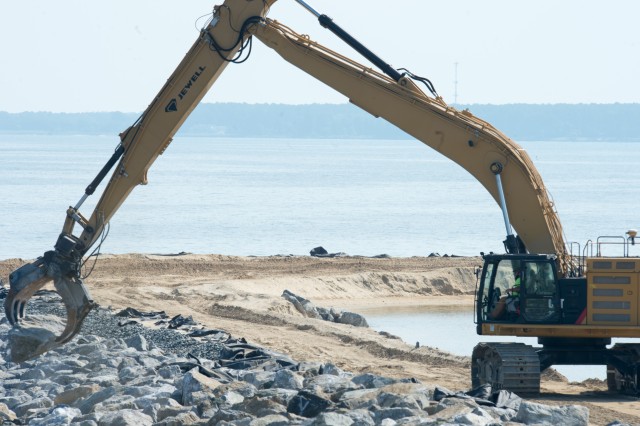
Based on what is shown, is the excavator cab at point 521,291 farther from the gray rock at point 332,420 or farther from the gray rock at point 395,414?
the gray rock at point 332,420

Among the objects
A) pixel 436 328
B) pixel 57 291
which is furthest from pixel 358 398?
pixel 436 328

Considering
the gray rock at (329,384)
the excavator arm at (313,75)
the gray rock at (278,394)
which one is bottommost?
the gray rock at (278,394)

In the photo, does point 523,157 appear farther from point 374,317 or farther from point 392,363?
point 374,317

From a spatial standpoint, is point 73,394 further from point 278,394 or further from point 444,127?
point 444,127

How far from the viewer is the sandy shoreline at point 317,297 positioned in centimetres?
1988

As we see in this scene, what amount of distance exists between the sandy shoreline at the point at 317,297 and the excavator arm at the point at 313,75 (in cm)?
296

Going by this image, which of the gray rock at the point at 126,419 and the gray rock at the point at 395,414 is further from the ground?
the gray rock at the point at 395,414

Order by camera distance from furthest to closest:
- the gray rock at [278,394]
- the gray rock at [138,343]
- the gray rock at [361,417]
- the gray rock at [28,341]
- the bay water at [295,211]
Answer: the bay water at [295,211] < the gray rock at [138,343] < the gray rock at [28,341] < the gray rock at [278,394] < the gray rock at [361,417]

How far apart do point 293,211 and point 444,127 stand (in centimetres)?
5426

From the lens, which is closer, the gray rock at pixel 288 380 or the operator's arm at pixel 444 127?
the gray rock at pixel 288 380

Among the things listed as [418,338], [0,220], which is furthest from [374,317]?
[0,220]

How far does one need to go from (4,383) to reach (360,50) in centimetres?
702

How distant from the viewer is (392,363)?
2089cm

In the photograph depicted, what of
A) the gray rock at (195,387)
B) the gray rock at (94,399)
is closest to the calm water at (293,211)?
the gray rock at (94,399)
